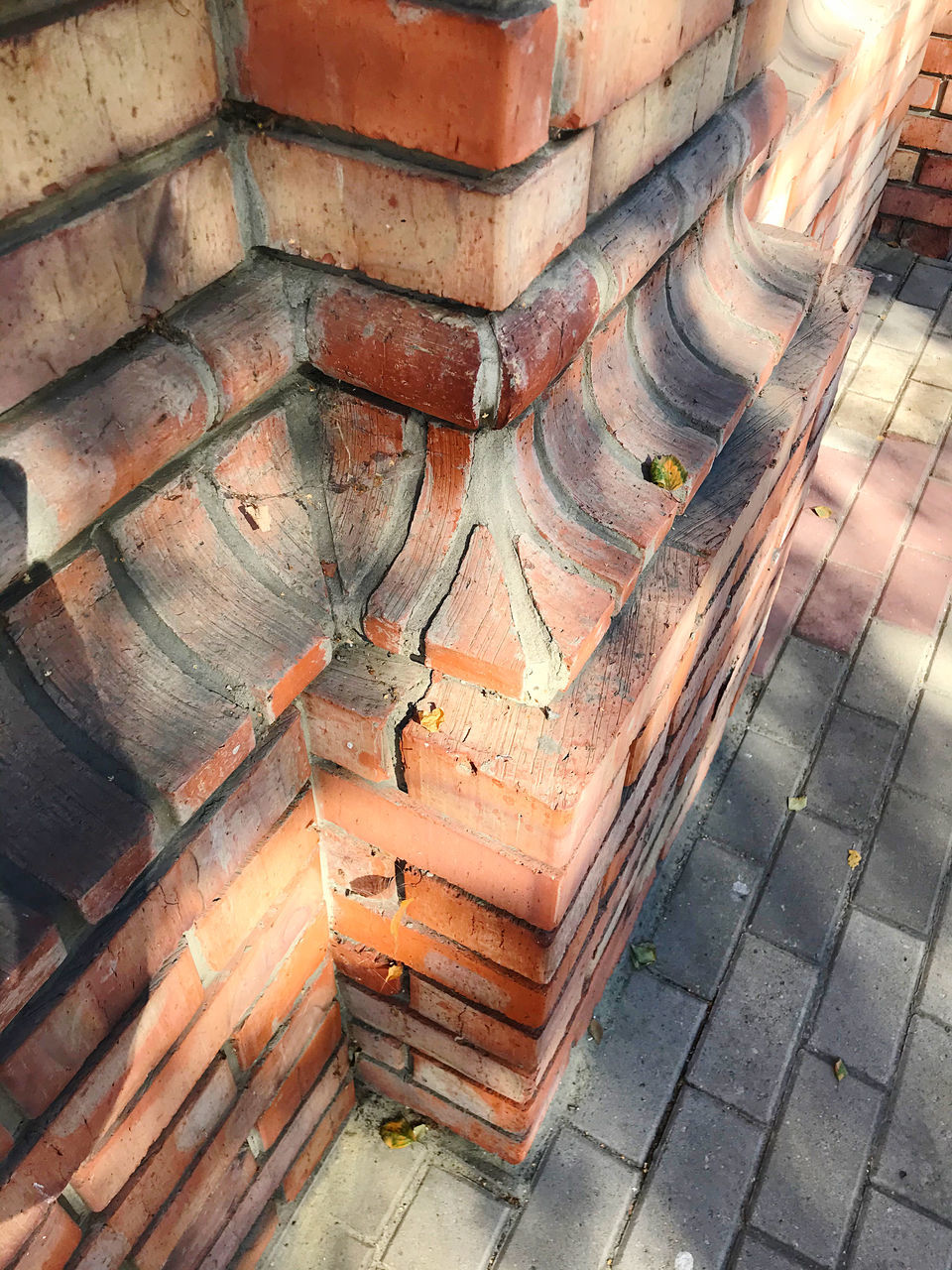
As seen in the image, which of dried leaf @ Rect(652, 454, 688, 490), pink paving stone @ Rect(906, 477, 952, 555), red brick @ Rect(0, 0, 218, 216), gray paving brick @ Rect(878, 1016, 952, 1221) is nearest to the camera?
red brick @ Rect(0, 0, 218, 216)

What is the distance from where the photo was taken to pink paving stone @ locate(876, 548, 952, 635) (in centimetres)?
341

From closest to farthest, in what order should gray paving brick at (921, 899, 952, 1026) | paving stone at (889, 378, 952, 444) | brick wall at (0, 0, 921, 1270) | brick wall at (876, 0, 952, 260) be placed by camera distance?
1. brick wall at (0, 0, 921, 1270)
2. gray paving brick at (921, 899, 952, 1026)
3. paving stone at (889, 378, 952, 444)
4. brick wall at (876, 0, 952, 260)

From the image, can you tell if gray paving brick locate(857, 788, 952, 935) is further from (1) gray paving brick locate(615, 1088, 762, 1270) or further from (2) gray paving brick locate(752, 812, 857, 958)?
(1) gray paving brick locate(615, 1088, 762, 1270)

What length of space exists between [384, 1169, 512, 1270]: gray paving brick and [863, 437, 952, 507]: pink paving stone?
2.86 meters

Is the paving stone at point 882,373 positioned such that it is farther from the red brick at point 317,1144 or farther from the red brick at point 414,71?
the red brick at point 414,71

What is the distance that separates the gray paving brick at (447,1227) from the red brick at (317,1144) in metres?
0.22

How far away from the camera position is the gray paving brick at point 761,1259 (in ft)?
6.86

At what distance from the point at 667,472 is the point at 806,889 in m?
1.74

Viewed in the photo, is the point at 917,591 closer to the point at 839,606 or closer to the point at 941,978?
the point at 839,606

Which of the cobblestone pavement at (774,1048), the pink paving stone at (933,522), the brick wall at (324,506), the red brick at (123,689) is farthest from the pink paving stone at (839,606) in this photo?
the red brick at (123,689)

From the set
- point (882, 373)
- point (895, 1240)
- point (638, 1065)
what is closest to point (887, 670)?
point (638, 1065)

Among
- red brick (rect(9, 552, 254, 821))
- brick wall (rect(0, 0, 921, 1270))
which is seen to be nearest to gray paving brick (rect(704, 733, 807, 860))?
brick wall (rect(0, 0, 921, 1270))

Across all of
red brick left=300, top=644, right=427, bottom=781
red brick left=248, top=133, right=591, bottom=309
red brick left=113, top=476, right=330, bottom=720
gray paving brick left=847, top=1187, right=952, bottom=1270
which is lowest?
red brick left=113, top=476, right=330, bottom=720

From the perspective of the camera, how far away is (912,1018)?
248 centimetres
